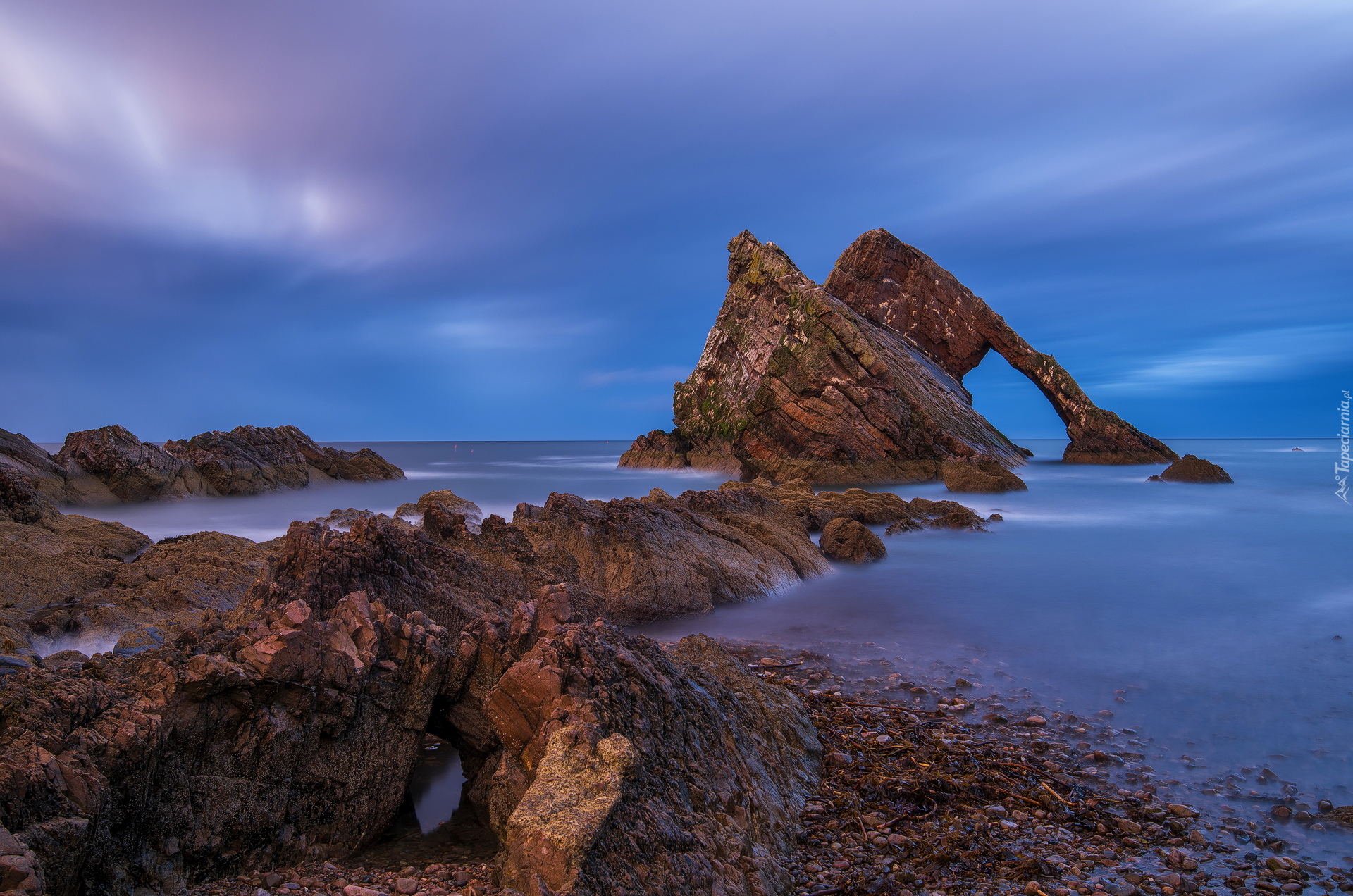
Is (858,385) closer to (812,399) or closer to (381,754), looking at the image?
(812,399)

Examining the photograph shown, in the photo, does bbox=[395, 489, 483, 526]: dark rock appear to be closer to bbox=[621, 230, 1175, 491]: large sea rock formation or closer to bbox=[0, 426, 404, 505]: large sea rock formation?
bbox=[0, 426, 404, 505]: large sea rock formation

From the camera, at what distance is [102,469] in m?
18.5

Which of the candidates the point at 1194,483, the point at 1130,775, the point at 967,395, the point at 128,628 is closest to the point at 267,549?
the point at 128,628

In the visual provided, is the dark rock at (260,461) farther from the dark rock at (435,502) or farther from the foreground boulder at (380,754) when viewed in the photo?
the foreground boulder at (380,754)

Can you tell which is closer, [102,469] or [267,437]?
[102,469]

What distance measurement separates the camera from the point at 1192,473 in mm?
30578

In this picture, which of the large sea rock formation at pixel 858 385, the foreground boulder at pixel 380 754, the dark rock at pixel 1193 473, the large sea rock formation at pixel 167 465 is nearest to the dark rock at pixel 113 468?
the large sea rock formation at pixel 167 465

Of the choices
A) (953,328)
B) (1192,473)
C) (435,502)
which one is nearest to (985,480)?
(1192,473)

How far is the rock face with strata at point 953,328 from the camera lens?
132 feet

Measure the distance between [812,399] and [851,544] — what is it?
21.2m

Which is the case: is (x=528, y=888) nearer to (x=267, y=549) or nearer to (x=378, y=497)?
(x=267, y=549)

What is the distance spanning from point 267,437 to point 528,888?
1060 inches

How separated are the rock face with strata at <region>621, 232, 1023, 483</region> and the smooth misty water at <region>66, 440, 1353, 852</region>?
429 inches

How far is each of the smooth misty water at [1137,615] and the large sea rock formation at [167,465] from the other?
0.75m
